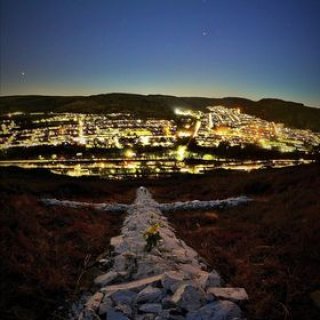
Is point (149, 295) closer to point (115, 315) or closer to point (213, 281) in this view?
point (115, 315)

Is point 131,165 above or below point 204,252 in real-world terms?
below

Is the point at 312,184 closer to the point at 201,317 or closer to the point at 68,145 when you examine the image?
the point at 201,317

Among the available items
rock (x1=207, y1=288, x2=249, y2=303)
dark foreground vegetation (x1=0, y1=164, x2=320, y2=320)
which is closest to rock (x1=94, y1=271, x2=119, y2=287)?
dark foreground vegetation (x1=0, y1=164, x2=320, y2=320)

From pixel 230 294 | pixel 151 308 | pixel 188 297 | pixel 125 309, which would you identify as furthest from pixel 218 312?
pixel 125 309

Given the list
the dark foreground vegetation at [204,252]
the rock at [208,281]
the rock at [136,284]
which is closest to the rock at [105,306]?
the rock at [136,284]

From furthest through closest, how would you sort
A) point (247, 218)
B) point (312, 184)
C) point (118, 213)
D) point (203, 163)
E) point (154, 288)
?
point (203, 163) < point (118, 213) < point (312, 184) < point (247, 218) < point (154, 288)

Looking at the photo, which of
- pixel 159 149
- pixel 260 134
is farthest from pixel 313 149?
pixel 159 149
